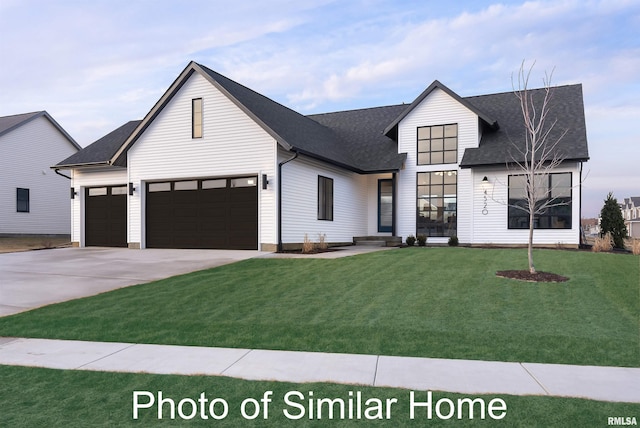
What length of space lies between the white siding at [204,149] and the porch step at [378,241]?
6.12m

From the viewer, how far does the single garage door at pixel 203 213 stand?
658 inches

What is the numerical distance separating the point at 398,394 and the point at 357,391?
1.31 feet

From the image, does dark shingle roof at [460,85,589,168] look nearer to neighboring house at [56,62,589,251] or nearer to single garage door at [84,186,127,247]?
neighboring house at [56,62,589,251]

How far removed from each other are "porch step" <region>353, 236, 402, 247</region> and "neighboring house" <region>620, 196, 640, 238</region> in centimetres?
6784

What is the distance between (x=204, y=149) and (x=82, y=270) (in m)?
6.65

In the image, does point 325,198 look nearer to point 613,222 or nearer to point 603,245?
point 603,245

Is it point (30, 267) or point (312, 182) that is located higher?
point (312, 182)

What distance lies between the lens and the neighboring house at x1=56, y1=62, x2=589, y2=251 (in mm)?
16609

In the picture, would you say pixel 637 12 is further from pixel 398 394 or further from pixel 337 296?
pixel 398 394

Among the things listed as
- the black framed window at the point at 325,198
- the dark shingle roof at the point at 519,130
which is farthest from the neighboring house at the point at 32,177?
the dark shingle roof at the point at 519,130

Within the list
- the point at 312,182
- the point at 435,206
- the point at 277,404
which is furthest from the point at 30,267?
the point at 435,206

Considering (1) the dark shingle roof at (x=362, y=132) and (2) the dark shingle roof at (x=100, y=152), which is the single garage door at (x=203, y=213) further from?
(2) the dark shingle roof at (x=100, y=152)

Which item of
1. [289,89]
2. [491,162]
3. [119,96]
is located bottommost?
[491,162]

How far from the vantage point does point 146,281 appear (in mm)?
10734
